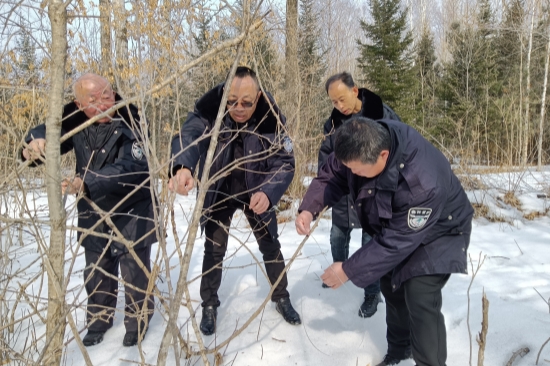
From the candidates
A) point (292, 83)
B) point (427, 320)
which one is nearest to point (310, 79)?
point (292, 83)

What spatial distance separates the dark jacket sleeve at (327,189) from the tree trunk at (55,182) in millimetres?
1295

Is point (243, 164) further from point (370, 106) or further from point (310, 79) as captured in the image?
point (310, 79)

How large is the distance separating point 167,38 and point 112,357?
183cm

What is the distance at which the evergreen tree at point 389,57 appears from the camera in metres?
12.3

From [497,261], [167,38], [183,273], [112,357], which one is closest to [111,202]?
[112,357]

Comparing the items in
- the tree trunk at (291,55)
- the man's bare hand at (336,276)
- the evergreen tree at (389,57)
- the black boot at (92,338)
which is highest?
the evergreen tree at (389,57)

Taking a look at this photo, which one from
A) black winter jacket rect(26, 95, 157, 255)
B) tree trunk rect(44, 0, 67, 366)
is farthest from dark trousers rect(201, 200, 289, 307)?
tree trunk rect(44, 0, 67, 366)

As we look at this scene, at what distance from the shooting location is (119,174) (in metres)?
2.12

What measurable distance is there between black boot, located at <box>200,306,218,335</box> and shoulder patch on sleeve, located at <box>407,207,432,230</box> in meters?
1.50

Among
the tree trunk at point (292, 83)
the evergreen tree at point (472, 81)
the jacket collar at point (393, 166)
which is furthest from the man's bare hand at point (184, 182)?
the evergreen tree at point (472, 81)

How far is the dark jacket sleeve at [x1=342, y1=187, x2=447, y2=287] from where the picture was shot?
1.68m

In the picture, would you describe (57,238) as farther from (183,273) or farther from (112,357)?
(112,357)

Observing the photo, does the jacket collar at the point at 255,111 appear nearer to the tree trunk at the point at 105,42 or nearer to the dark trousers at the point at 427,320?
the tree trunk at the point at 105,42

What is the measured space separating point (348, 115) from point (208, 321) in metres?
1.78
